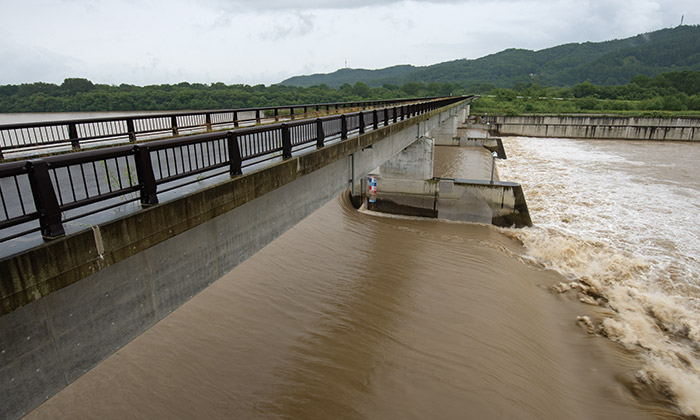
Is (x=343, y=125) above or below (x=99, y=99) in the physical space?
below

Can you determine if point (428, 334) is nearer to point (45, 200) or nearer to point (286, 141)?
point (286, 141)

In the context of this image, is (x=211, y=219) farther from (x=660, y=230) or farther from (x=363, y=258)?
(x=660, y=230)

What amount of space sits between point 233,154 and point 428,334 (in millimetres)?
7400

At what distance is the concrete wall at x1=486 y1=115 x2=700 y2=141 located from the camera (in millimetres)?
52875

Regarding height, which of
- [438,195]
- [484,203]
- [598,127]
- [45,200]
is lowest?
[484,203]

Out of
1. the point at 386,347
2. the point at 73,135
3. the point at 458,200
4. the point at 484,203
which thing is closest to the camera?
the point at 386,347

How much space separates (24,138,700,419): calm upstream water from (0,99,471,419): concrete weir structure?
150 inches

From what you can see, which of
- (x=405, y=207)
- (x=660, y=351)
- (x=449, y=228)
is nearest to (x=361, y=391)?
(x=660, y=351)

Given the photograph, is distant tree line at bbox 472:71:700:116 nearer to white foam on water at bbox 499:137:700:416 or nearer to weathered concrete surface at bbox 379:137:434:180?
white foam on water at bbox 499:137:700:416

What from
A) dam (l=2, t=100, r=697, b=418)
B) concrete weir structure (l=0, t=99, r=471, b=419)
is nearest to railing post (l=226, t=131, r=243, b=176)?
concrete weir structure (l=0, t=99, r=471, b=419)

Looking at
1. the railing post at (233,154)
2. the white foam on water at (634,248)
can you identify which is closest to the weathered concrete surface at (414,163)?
the white foam on water at (634,248)

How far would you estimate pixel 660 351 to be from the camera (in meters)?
10.1

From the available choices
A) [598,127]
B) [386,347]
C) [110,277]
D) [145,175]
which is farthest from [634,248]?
[598,127]

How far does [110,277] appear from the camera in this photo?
Answer: 13.9 ft
